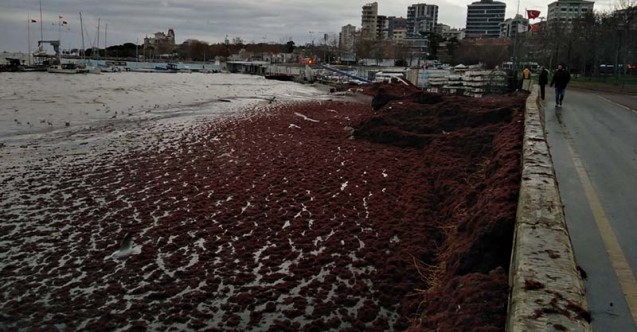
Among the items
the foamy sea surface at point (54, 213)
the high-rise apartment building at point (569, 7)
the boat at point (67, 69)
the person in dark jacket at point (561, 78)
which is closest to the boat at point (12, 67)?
the boat at point (67, 69)

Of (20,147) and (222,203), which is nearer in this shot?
(222,203)

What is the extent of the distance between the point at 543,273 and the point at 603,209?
3851 millimetres

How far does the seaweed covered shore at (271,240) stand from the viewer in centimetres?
595

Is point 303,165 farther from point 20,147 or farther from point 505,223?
point 20,147

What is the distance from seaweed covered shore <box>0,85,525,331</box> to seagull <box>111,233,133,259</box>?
12cm

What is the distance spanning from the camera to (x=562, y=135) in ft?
45.4

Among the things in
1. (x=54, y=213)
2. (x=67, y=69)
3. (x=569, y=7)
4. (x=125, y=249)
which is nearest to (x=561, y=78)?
(x=125, y=249)

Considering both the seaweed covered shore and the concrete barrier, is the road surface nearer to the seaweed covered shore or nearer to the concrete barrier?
the concrete barrier

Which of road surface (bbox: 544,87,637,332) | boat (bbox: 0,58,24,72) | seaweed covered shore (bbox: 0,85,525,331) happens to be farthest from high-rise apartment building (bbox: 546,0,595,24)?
seaweed covered shore (bbox: 0,85,525,331)

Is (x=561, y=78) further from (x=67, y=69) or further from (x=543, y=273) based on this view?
(x=67, y=69)

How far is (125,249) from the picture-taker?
797 centimetres

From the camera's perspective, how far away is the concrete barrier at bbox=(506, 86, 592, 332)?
11.2 feet

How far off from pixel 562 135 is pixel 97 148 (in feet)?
51.0

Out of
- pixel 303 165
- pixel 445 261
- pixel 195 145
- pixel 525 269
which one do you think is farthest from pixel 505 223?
pixel 195 145
